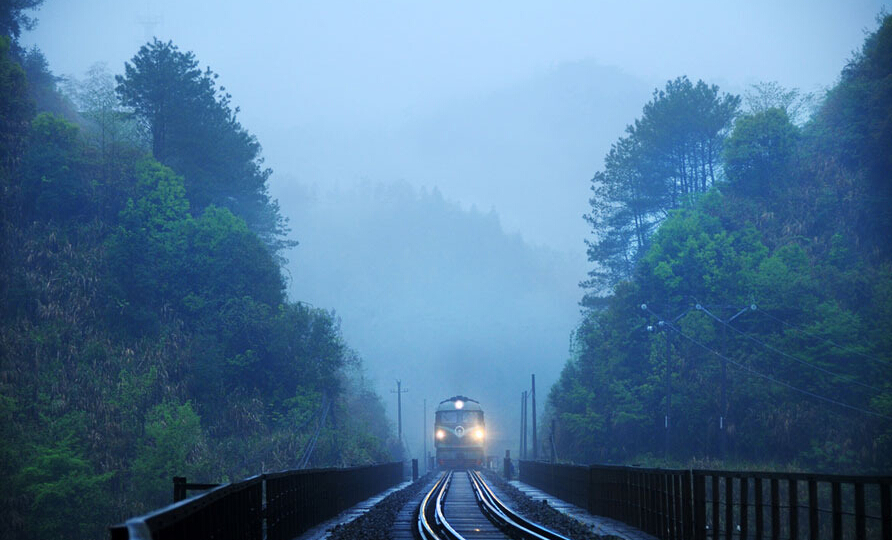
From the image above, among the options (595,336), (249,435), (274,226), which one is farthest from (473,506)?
(274,226)

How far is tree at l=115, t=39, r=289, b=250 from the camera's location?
73812 millimetres

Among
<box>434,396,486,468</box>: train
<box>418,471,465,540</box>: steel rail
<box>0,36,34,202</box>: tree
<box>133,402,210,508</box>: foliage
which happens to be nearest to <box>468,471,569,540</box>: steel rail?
<box>418,471,465,540</box>: steel rail

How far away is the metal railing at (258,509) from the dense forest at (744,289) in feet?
77.8

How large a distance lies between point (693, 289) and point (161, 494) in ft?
120

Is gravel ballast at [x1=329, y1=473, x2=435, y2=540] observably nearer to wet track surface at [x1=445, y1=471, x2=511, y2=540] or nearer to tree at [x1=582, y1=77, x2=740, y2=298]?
wet track surface at [x1=445, y1=471, x2=511, y2=540]

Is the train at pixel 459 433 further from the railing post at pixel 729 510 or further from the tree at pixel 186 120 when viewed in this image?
the railing post at pixel 729 510

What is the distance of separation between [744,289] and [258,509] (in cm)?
5188

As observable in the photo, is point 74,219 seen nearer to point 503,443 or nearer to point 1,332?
point 1,332

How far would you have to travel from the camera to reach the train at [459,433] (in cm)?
5819

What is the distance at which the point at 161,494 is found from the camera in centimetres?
4841

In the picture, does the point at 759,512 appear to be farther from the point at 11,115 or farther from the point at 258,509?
the point at 11,115

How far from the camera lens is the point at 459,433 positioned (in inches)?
2307

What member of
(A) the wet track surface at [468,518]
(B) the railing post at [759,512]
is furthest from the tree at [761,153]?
(B) the railing post at [759,512]

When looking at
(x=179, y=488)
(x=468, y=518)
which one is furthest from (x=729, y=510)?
(x=468, y=518)
